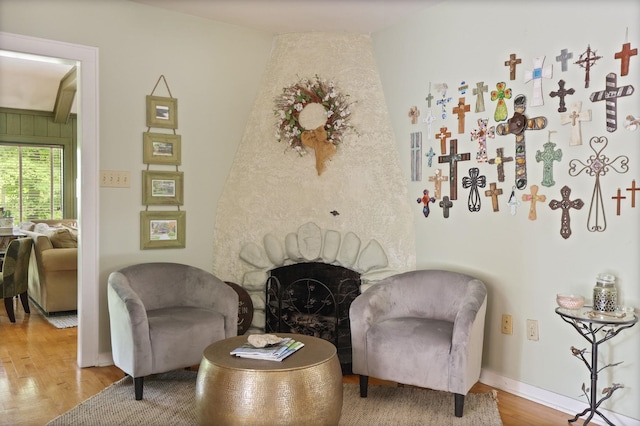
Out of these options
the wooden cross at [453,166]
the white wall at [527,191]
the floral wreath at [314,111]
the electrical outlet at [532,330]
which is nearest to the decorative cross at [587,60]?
the white wall at [527,191]

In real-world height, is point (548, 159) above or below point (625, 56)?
below

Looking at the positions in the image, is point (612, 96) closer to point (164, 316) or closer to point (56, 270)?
point (164, 316)

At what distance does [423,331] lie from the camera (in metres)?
2.85

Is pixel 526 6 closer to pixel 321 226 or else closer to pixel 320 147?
pixel 320 147

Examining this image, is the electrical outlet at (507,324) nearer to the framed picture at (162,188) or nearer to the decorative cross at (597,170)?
the decorative cross at (597,170)

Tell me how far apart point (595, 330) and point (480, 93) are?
5.20ft

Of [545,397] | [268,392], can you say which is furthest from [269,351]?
[545,397]

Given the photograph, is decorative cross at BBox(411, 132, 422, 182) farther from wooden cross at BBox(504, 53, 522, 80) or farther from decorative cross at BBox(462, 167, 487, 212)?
wooden cross at BBox(504, 53, 522, 80)

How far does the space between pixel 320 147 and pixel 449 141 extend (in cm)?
97

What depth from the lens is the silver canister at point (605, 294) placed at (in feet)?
8.14

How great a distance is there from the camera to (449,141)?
351 centimetres

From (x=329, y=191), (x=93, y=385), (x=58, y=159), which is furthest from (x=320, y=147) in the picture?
(x=58, y=159)

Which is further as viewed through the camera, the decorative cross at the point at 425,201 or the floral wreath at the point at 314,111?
the floral wreath at the point at 314,111

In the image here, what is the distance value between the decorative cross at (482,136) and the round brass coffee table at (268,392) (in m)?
1.69
